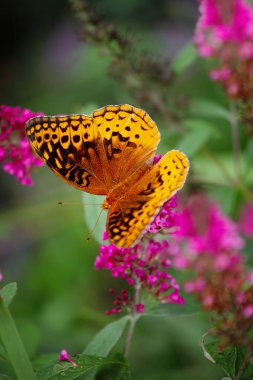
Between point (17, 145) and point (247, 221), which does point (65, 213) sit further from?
point (17, 145)

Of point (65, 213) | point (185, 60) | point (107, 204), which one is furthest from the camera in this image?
point (65, 213)

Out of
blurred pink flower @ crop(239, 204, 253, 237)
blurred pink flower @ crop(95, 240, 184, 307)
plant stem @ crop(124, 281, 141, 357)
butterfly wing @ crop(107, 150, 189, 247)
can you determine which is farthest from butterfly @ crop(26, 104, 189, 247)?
blurred pink flower @ crop(239, 204, 253, 237)

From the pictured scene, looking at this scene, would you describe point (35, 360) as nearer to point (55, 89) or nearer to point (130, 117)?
point (130, 117)

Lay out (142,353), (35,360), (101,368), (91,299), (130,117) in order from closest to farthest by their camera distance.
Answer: (101,368) < (35,360) < (130,117) < (142,353) < (91,299)

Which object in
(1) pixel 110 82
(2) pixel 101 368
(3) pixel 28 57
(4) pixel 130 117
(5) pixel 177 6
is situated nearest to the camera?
(2) pixel 101 368

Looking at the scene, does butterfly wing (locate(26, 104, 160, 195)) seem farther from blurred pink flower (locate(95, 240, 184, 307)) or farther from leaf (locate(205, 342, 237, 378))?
leaf (locate(205, 342, 237, 378))

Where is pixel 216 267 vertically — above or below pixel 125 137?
below

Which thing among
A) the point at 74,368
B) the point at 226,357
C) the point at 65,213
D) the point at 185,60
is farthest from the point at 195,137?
the point at 65,213

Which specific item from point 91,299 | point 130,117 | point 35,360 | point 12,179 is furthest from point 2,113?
point 12,179
